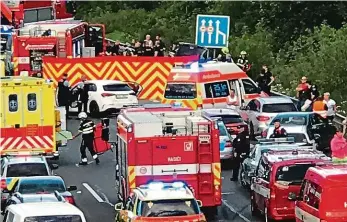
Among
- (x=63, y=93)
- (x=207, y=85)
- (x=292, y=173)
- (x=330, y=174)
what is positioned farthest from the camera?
(x=63, y=93)

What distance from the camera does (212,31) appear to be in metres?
41.3

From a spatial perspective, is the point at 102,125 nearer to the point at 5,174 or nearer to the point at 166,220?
the point at 5,174

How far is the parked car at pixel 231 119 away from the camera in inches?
1431

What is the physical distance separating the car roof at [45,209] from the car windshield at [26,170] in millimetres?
7363

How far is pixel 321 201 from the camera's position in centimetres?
2250

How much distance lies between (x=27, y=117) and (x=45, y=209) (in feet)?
45.7

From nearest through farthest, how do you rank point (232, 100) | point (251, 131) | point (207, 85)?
point (251, 131), point (207, 85), point (232, 100)

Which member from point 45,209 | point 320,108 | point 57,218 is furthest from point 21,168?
point 320,108

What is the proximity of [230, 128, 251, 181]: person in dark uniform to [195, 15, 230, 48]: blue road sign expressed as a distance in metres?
7.77

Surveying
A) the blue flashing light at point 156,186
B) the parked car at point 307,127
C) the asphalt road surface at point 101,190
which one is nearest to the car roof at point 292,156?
the asphalt road surface at point 101,190

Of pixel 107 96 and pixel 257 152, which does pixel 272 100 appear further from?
pixel 257 152

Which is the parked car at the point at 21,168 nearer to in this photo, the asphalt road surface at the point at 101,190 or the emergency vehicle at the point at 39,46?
the asphalt road surface at the point at 101,190

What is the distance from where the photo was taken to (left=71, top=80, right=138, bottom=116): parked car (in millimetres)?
43406

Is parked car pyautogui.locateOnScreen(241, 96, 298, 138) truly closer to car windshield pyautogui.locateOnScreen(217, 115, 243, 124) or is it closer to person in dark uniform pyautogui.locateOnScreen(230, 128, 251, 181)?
car windshield pyautogui.locateOnScreen(217, 115, 243, 124)
